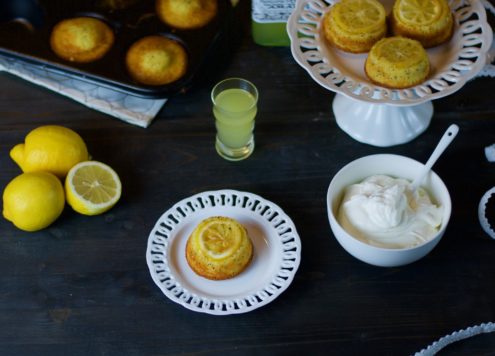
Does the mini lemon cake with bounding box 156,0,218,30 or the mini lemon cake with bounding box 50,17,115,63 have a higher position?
the mini lemon cake with bounding box 156,0,218,30

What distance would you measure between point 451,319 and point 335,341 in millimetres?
210

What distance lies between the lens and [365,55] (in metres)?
1.31

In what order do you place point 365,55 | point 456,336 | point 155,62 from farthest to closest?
point 155,62, point 365,55, point 456,336

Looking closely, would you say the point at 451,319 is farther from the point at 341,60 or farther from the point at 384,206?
the point at 341,60

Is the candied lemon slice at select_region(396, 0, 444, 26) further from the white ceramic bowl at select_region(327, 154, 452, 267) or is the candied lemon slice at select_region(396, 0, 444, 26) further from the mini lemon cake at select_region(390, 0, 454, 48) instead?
the white ceramic bowl at select_region(327, 154, 452, 267)

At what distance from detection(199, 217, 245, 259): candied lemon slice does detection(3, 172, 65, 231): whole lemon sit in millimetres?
296

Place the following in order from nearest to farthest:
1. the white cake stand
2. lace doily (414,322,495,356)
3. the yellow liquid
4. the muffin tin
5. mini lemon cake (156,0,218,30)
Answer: lace doily (414,322,495,356)
the white cake stand
the yellow liquid
the muffin tin
mini lemon cake (156,0,218,30)

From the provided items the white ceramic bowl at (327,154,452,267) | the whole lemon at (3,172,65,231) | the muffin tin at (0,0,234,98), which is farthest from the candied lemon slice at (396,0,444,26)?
the whole lemon at (3,172,65,231)

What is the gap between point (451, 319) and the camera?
1128mm

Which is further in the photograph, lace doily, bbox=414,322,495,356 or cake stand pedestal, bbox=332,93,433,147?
cake stand pedestal, bbox=332,93,433,147

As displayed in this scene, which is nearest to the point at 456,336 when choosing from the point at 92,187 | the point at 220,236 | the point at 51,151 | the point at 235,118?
the point at 220,236

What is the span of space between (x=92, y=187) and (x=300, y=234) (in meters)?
0.42

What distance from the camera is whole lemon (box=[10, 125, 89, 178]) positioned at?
4.15 ft

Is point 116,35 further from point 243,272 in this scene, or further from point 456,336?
point 456,336
